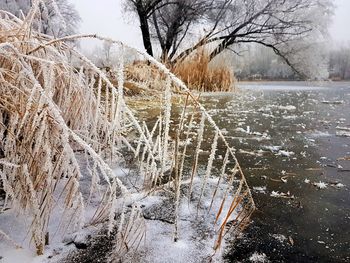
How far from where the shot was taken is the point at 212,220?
84cm

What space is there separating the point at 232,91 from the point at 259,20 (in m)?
6.86

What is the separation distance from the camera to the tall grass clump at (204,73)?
5952 mm

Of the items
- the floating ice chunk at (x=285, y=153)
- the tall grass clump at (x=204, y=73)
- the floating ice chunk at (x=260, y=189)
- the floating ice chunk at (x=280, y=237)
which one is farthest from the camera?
the tall grass clump at (x=204, y=73)

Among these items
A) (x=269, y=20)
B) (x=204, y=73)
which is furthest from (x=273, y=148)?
(x=269, y=20)

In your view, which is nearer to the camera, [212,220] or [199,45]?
[212,220]

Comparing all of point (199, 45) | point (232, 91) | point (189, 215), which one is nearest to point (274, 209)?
point (189, 215)

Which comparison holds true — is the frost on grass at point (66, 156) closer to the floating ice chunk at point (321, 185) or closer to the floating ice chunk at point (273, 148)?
the floating ice chunk at point (321, 185)

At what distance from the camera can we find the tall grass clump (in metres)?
5.95

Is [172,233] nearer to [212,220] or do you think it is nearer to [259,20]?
[212,220]

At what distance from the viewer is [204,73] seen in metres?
6.31

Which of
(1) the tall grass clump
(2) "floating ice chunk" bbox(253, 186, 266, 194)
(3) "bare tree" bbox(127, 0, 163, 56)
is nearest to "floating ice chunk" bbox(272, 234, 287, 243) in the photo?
(2) "floating ice chunk" bbox(253, 186, 266, 194)

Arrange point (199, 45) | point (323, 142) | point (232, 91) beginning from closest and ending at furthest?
1. point (323, 142)
2. point (199, 45)
3. point (232, 91)

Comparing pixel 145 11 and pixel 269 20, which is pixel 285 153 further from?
pixel 269 20

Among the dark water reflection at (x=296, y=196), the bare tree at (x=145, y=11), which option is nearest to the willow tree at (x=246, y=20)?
the bare tree at (x=145, y=11)
